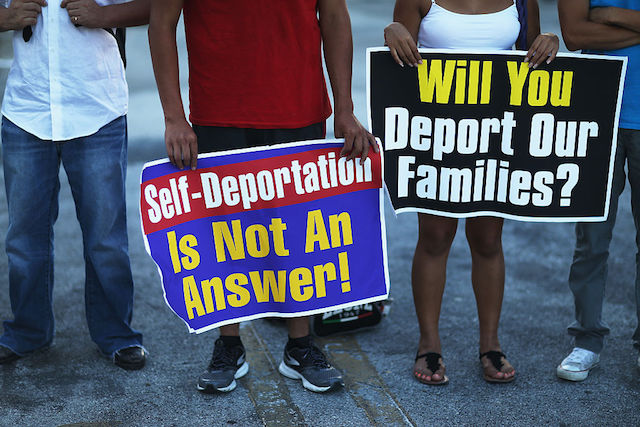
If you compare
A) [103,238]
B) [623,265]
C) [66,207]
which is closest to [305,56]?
[103,238]

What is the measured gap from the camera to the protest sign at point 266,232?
346cm

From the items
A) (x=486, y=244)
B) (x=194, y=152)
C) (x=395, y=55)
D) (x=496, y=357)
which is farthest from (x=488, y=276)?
(x=194, y=152)

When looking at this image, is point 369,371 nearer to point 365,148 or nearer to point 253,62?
point 365,148

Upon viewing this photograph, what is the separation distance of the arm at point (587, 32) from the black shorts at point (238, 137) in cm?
121

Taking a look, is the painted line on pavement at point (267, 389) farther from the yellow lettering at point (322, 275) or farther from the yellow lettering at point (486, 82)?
the yellow lettering at point (486, 82)

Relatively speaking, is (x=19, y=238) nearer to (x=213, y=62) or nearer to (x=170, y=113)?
(x=170, y=113)

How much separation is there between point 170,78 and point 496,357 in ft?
6.39

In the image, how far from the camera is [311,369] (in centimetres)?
380

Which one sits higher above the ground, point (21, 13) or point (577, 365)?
point (21, 13)

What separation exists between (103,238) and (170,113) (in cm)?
78

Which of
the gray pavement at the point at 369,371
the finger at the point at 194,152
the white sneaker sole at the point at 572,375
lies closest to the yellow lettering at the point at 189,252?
the finger at the point at 194,152

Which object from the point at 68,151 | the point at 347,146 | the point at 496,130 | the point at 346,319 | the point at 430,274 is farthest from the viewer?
the point at 346,319

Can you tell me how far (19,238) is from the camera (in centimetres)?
387

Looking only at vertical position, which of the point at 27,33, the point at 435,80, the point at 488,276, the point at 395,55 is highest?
the point at 27,33
